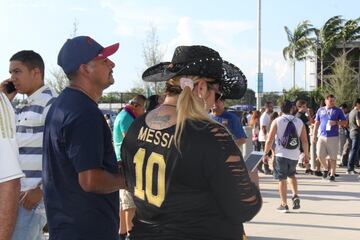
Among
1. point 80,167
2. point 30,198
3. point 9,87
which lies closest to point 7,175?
point 80,167

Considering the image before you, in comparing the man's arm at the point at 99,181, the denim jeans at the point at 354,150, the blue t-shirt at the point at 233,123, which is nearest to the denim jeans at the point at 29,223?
the man's arm at the point at 99,181

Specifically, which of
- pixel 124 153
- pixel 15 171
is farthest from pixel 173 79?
pixel 15 171

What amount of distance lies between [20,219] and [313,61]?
51968 mm

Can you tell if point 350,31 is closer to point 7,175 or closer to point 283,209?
point 283,209

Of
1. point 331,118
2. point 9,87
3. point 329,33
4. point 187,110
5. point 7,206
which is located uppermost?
point 329,33

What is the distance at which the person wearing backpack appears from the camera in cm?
873

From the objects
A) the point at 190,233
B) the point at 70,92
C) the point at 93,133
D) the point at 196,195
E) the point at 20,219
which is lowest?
the point at 20,219

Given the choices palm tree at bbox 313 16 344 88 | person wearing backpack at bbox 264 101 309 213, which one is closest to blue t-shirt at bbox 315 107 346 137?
person wearing backpack at bbox 264 101 309 213

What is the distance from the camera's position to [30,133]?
12.8 ft

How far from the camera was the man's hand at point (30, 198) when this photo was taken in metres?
3.71

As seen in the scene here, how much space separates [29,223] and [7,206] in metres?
1.64

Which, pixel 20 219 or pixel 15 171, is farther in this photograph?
pixel 20 219

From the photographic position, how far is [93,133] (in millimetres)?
2797

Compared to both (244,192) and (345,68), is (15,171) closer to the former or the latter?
(244,192)
